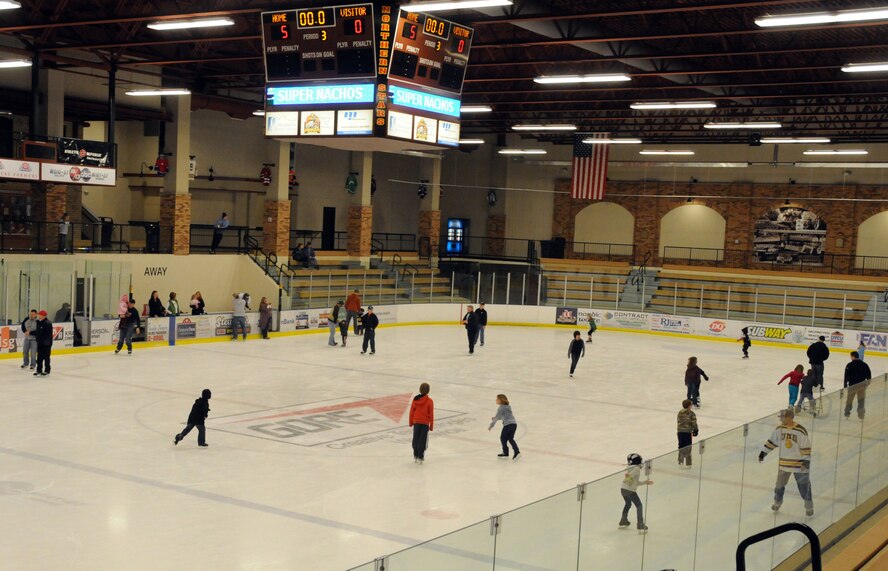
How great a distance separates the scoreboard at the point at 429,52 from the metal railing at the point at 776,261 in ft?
93.7

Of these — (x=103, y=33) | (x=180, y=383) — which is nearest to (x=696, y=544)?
(x=180, y=383)

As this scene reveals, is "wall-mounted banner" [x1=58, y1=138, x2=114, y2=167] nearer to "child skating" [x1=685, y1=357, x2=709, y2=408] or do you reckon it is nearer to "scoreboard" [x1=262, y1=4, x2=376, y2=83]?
"scoreboard" [x1=262, y1=4, x2=376, y2=83]

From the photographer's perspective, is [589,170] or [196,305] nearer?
[196,305]

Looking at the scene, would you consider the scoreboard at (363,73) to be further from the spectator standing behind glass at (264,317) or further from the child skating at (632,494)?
the spectator standing behind glass at (264,317)

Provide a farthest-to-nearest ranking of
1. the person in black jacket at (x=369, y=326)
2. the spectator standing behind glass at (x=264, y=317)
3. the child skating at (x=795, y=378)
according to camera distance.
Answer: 1. the spectator standing behind glass at (x=264, y=317)
2. the person in black jacket at (x=369, y=326)
3. the child skating at (x=795, y=378)

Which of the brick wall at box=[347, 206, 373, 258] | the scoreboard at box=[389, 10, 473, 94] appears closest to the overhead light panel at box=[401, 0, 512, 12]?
the scoreboard at box=[389, 10, 473, 94]

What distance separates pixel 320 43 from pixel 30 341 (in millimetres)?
10171

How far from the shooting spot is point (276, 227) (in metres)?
33.7

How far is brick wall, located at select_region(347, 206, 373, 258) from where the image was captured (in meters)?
38.2

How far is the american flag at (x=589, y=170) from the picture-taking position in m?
33.9

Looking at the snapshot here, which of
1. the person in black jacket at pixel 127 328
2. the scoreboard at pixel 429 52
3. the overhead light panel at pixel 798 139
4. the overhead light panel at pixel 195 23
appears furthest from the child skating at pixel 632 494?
the overhead light panel at pixel 798 139

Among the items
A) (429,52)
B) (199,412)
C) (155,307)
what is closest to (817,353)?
(429,52)

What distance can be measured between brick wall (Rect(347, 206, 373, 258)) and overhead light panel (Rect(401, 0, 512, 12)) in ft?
75.0

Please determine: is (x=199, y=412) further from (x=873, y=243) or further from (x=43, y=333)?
(x=873, y=243)
